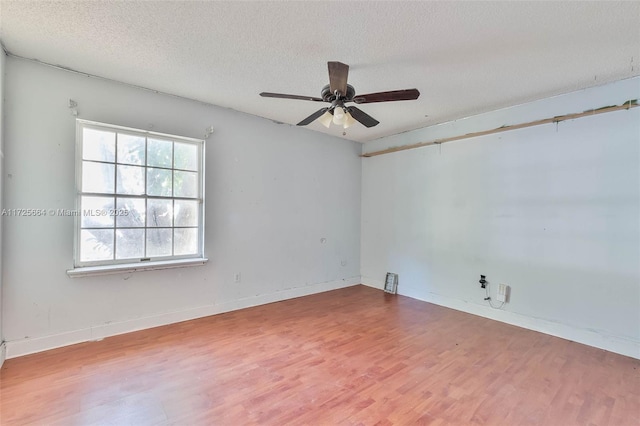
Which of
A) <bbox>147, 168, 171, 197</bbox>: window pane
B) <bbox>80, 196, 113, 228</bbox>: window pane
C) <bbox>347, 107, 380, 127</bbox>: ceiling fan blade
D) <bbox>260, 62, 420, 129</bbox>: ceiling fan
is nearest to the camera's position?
<bbox>260, 62, 420, 129</bbox>: ceiling fan

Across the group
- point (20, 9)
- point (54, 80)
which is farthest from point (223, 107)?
point (20, 9)

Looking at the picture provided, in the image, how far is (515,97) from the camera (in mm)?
3301

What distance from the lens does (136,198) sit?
318cm

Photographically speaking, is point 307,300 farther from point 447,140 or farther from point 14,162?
point 14,162

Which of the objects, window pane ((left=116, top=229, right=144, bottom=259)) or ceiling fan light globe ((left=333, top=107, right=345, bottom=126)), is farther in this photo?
window pane ((left=116, top=229, right=144, bottom=259))

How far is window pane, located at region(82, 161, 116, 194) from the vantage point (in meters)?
2.90

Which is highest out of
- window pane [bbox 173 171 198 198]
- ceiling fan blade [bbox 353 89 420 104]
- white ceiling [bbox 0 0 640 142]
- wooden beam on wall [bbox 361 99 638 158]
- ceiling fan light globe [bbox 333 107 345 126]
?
white ceiling [bbox 0 0 640 142]

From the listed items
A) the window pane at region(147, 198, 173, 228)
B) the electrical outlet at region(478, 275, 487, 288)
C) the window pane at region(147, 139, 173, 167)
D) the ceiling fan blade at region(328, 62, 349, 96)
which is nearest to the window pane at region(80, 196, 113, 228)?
the window pane at region(147, 198, 173, 228)

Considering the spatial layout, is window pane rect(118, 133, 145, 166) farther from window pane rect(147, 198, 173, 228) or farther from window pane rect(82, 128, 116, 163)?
window pane rect(147, 198, 173, 228)

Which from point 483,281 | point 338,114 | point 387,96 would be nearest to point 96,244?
point 338,114

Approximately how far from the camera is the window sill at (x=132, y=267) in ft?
9.19

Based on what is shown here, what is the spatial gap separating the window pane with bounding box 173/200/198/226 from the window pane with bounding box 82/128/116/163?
82cm

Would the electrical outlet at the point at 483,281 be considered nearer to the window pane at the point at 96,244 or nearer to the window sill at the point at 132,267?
the window sill at the point at 132,267

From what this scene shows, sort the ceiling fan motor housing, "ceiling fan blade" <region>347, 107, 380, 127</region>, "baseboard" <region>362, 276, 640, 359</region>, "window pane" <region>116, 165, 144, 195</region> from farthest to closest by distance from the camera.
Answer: "window pane" <region>116, 165, 144, 195</region>, "baseboard" <region>362, 276, 640, 359</region>, "ceiling fan blade" <region>347, 107, 380, 127</region>, the ceiling fan motor housing
